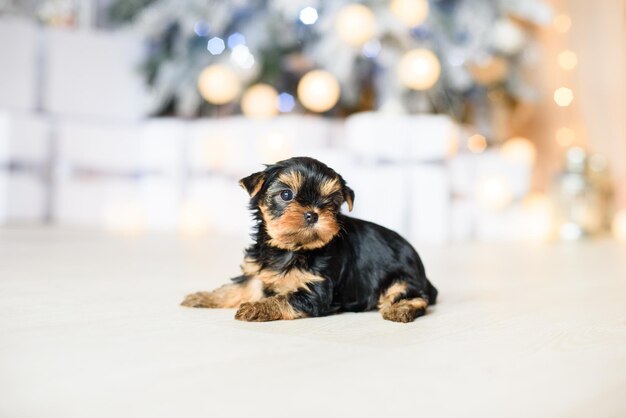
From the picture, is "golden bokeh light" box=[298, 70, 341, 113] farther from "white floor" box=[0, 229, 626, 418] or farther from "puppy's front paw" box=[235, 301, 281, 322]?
"puppy's front paw" box=[235, 301, 281, 322]

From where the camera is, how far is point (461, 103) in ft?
17.4

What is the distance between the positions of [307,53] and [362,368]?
12.7ft

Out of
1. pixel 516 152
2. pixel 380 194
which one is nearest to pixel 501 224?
pixel 516 152

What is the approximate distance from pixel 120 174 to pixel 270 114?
1489mm

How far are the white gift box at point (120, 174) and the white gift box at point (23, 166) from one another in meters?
0.12

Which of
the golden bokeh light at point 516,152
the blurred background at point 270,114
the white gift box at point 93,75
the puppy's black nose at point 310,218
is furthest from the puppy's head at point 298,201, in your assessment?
the white gift box at point 93,75

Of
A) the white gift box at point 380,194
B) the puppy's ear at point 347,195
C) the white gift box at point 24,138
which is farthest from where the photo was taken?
the white gift box at point 24,138

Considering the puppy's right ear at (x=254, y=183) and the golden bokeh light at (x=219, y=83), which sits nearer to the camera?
the puppy's right ear at (x=254, y=183)

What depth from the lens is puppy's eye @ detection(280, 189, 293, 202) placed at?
1.66 metres

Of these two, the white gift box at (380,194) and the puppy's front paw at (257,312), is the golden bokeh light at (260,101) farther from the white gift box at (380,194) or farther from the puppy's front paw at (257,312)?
the puppy's front paw at (257,312)

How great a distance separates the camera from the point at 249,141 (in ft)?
15.8

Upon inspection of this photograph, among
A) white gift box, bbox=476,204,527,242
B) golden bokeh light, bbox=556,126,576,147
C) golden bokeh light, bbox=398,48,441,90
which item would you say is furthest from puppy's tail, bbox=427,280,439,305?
golden bokeh light, bbox=556,126,576,147

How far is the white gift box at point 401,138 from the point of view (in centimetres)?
431

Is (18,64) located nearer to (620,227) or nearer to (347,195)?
(347,195)
